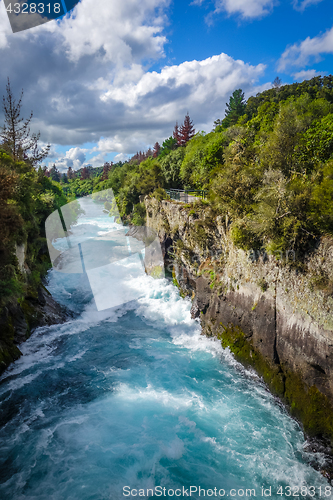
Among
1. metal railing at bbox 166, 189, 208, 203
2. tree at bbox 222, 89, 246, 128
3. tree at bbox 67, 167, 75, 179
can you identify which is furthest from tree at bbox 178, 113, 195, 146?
tree at bbox 67, 167, 75, 179

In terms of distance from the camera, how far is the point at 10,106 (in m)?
21.9

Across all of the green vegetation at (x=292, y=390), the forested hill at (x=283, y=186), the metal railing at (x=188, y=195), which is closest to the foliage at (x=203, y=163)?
the metal railing at (x=188, y=195)

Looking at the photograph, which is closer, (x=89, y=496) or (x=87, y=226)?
(x=89, y=496)

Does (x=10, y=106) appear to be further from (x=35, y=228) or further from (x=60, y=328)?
(x=60, y=328)

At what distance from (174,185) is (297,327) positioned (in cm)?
2651

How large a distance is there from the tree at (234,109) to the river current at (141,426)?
4296cm

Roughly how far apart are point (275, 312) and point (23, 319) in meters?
12.2

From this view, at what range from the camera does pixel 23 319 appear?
12953 mm

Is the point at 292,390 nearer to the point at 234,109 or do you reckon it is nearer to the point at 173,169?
the point at 173,169

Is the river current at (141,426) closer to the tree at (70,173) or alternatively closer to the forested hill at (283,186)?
the forested hill at (283,186)

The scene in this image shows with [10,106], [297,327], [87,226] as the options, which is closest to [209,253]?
[297,327]
